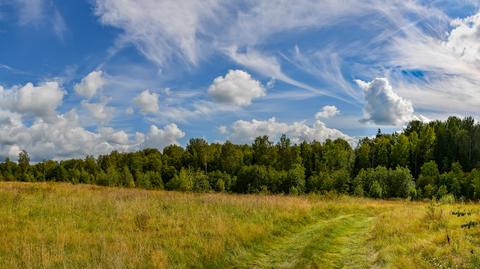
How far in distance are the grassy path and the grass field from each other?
1.1 inches

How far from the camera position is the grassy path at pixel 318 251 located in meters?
10.1

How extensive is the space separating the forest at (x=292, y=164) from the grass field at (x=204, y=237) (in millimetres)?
65514

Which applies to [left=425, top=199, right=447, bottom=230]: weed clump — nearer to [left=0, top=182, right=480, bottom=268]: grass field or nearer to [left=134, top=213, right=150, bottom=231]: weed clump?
[left=0, top=182, right=480, bottom=268]: grass field

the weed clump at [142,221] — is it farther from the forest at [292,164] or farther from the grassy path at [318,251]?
the forest at [292,164]

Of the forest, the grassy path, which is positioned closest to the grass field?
the grassy path

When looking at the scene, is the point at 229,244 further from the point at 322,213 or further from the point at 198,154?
the point at 198,154

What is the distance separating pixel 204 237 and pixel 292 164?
10800 cm

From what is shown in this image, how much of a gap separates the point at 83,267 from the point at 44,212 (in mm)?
7359

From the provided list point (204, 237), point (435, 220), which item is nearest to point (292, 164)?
point (435, 220)

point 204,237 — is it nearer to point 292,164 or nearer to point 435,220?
point 435,220

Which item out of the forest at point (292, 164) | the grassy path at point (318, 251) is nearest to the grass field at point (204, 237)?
the grassy path at point (318, 251)

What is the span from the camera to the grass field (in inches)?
376

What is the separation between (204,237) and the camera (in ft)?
40.1

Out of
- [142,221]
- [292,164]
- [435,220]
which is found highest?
[292,164]
